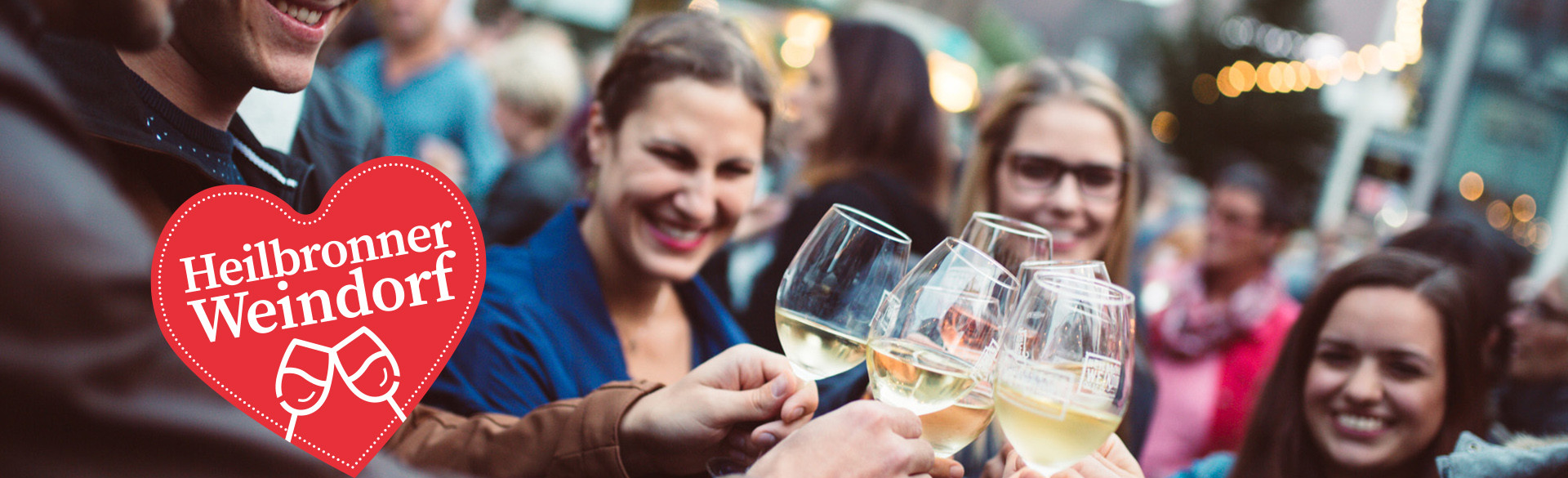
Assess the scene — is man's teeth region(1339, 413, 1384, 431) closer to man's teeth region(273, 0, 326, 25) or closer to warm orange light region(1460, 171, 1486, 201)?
man's teeth region(273, 0, 326, 25)

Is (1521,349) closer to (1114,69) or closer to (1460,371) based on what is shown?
(1460,371)

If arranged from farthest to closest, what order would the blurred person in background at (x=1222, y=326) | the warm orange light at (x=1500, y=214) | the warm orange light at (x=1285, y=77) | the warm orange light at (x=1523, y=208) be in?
the warm orange light at (x=1285, y=77)
the warm orange light at (x=1500, y=214)
the warm orange light at (x=1523, y=208)
the blurred person in background at (x=1222, y=326)

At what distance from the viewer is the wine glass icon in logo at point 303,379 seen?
3.18 feet

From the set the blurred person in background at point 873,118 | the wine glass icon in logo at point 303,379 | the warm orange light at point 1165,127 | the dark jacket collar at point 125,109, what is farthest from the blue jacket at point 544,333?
the warm orange light at point 1165,127

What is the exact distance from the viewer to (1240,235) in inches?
162

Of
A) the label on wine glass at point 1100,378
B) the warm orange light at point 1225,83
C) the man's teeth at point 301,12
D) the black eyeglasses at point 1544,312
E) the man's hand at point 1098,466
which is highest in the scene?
the warm orange light at point 1225,83

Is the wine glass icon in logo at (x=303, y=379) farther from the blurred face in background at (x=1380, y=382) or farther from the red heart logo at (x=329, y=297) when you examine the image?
the blurred face in background at (x=1380, y=382)

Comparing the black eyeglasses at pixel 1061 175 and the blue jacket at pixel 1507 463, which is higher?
the black eyeglasses at pixel 1061 175

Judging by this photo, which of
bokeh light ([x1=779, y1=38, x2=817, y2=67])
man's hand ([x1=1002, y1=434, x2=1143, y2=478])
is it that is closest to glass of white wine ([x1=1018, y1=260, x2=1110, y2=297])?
man's hand ([x1=1002, y1=434, x2=1143, y2=478])

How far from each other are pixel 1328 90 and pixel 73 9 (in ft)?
70.9

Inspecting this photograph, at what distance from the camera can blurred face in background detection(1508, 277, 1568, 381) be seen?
2.72 metres

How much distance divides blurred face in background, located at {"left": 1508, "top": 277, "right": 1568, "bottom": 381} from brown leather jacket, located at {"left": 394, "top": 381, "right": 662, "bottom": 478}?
116 inches

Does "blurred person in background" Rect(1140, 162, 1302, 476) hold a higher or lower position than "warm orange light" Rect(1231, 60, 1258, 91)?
lower

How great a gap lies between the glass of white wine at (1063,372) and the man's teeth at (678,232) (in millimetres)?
716
